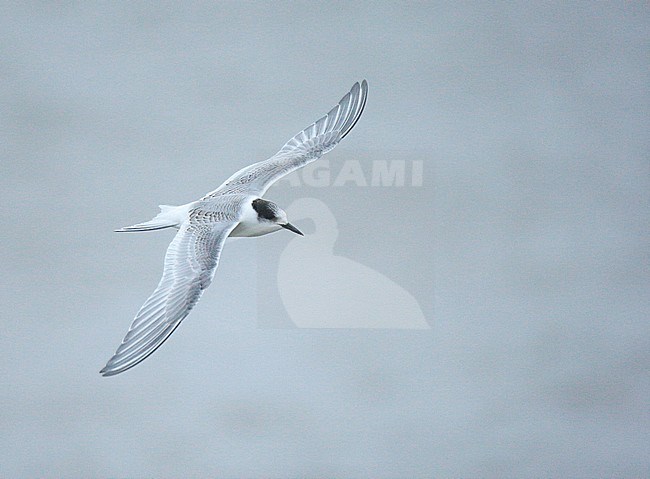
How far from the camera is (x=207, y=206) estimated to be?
110 inches

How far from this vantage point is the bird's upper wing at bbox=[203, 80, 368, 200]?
3.00 metres

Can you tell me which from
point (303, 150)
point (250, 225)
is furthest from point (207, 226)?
point (303, 150)

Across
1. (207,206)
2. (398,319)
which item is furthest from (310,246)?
(207,206)

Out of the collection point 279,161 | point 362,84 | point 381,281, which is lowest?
point 381,281

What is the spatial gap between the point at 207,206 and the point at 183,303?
1.31ft

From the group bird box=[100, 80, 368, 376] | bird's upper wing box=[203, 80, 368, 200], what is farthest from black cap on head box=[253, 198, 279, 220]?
bird's upper wing box=[203, 80, 368, 200]

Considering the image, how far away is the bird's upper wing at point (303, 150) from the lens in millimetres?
2998

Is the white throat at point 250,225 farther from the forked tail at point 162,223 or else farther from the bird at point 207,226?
Result: the forked tail at point 162,223

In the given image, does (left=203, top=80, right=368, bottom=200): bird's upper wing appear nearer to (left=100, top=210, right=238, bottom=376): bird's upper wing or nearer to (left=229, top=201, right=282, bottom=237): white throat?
(left=229, top=201, right=282, bottom=237): white throat

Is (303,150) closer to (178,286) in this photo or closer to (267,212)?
(267,212)

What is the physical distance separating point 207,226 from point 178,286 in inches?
8.3

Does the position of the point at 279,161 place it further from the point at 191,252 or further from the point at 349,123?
the point at 191,252

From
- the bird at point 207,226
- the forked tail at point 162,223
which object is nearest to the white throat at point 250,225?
the bird at point 207,226

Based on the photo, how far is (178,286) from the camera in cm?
253
